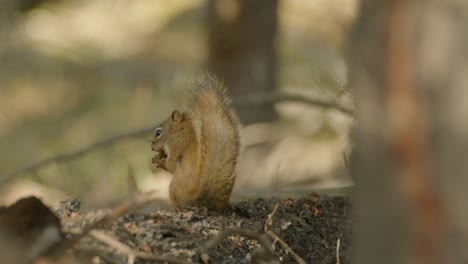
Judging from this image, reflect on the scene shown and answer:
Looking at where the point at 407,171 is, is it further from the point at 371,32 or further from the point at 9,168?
the point at 9,168

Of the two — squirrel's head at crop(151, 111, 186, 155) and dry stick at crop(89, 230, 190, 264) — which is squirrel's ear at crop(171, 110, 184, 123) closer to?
squirrel's head at crop(151, 111, 186, 155)

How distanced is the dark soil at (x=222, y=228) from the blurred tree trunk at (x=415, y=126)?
0.71 meters

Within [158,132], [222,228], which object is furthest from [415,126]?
[158,132]

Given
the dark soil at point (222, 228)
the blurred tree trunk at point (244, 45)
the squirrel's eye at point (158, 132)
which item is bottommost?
the dark soil at point (222, 228)

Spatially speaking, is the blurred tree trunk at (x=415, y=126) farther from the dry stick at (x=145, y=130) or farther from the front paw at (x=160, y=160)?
the dry stick at (x=145, y=130)

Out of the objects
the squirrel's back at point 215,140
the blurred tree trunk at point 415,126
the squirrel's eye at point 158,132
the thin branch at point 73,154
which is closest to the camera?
the blurred tree trunk at point 415,126

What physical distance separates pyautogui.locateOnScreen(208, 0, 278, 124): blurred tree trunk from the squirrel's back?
3.67 m

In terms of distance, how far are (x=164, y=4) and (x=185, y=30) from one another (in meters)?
0.55

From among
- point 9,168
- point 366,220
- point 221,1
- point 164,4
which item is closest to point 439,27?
point 366,220

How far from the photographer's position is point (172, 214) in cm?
262

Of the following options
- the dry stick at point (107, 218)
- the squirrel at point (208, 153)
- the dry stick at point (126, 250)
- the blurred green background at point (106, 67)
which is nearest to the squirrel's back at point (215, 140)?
the squirrel at point (208, 153)

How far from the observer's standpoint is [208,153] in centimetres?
285

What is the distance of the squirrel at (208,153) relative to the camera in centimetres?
283

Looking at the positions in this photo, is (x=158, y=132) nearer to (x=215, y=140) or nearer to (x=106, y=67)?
(x=215, y=140)
